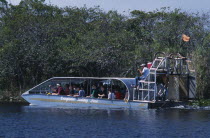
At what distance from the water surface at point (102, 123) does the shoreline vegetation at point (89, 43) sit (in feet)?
30.1

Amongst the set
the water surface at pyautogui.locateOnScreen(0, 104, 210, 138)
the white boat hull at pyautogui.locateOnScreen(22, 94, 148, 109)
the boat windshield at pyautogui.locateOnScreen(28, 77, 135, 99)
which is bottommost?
the water surface at pyautogui.locateOnScreen(0, 104, 210, 138)

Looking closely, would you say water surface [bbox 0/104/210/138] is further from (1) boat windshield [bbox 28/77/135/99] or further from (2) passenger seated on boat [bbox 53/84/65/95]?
(1) boat windshield [bbox 28/77/135/99]

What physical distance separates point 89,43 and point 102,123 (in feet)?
55.8

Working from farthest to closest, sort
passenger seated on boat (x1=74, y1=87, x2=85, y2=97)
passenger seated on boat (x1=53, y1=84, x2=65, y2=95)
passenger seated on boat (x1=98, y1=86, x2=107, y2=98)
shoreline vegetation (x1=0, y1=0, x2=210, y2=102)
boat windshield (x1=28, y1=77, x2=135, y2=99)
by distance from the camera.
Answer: shoreline vegetation (x1=0, y1=0, x2=210, y2=102) → passenger seated on boat (x1=53, y1=84, x2=65, y2=95) → boat windshield (x1=28, y1=77, x2=135, y2=99) → passenger seated on boat (x1=74, y1=87, x2=85, y2=97) → passenger seated on boat (x1=98, y1=86, x2=107, y2=98)

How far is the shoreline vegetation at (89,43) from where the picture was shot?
137 feet

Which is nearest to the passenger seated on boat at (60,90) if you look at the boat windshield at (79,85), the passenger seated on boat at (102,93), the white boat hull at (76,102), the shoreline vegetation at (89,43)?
the boat windshield at (79,85)

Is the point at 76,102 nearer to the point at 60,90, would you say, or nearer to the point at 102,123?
the point at 60,90

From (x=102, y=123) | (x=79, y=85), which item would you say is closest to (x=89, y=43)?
(x=79, y=85)

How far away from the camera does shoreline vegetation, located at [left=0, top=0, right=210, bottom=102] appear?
41.6 m

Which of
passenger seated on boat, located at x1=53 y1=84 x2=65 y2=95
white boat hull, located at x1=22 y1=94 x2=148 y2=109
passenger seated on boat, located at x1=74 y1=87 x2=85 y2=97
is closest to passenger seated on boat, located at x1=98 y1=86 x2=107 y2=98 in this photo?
white boat hull, located at x1=22 y1=94 x2=148 y2=109

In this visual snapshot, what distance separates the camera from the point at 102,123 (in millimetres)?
26547

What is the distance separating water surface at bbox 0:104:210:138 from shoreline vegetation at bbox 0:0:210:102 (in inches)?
361

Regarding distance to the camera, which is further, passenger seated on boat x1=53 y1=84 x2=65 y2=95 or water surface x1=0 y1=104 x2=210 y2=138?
passenger seated on boat x1=53 y1=84 x2=65 y2=95

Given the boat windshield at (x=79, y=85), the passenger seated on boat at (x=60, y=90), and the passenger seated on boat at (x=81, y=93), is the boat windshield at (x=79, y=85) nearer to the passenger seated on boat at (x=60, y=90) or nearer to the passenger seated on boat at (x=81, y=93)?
the passenger seated on boat at (x=60, y=90)
